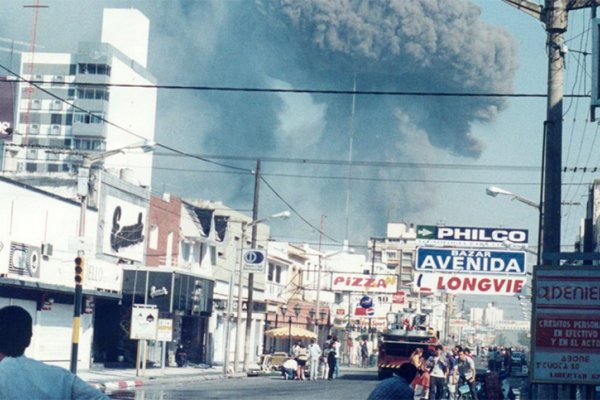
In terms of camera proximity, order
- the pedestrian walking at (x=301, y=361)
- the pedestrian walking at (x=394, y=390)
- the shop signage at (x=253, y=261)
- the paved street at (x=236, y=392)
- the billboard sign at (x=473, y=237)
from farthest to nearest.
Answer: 1. the shop signage at (x=253, y=261)
2. the pedestrian walking at (x=301, y=361)
3. the billboard sign at (x=473, y=237)
4. the paved street at (x=236, y=392)
5. the pedestrian walking at (x=394, y=390)

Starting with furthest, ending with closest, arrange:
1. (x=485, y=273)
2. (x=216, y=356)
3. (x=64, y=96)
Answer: (x=64, y=96), (x=216, y=356), (x=485, y=273)

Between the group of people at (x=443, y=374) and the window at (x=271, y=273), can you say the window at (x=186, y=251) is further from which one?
the group of people at (x=443, y=374)

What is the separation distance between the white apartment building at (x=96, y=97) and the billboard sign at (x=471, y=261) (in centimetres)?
8799

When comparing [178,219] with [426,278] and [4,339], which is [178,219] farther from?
[4,339]

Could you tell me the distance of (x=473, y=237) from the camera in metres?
43.5

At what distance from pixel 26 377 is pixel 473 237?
3912 centimetres

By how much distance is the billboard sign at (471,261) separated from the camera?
36.1m

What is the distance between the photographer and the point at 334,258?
121312 millimetres

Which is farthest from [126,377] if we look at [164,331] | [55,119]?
[55,119]

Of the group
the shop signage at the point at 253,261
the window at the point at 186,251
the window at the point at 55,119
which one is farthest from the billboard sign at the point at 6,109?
the window at the point at 55,119

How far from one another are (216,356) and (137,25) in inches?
2986

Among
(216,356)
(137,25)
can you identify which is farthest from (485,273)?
(137,25)

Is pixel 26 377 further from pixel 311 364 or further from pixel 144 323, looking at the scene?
pixel 311 364

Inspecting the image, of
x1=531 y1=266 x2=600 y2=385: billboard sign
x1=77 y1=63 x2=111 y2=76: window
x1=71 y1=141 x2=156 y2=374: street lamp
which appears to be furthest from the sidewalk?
x1=77 y1=63 x2=111 y2=76: window
